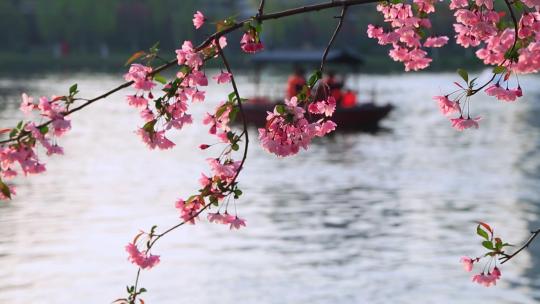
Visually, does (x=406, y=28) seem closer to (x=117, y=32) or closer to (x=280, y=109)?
(x=280, y=109)

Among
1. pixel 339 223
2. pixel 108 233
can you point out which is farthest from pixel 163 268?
pixel 339 223

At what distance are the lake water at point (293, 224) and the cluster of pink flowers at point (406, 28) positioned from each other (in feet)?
20.6

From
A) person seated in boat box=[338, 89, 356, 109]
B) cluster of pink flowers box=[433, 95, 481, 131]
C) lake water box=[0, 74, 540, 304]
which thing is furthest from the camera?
person seated in boat box=[338, 89, 356, 109]

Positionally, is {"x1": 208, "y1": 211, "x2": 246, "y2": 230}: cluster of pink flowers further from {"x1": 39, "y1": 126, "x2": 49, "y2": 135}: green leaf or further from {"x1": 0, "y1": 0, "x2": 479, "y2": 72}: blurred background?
{"x1": 0, "y1": 0, "x2": 479, "y2": 72}: blurred background

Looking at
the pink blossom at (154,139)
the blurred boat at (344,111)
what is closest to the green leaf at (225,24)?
the pink blossom at (154,139)

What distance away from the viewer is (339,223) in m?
18.2

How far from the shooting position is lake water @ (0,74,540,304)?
1348cm

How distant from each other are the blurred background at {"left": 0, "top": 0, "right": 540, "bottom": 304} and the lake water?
34mm

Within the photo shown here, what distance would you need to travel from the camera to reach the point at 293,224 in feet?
59.5

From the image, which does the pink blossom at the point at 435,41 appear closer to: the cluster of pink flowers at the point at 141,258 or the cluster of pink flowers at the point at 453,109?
the cluster of pink flowers at the point at 453,109

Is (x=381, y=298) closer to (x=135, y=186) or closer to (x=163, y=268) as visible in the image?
(x=163, y=268)

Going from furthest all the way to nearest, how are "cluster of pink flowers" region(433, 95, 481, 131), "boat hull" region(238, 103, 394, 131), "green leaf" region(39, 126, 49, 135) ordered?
1. "boat hull" region(238, 103, 394, 131)
2. "cluster of pink flowers" region(433, 95, 481, 131)
3. "green leaf" region(39, 126, 49, 135)

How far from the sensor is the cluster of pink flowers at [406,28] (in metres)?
6.43

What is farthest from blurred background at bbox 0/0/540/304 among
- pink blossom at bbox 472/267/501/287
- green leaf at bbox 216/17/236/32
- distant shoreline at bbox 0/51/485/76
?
distant shoreline at bbox 0/51/485/76
